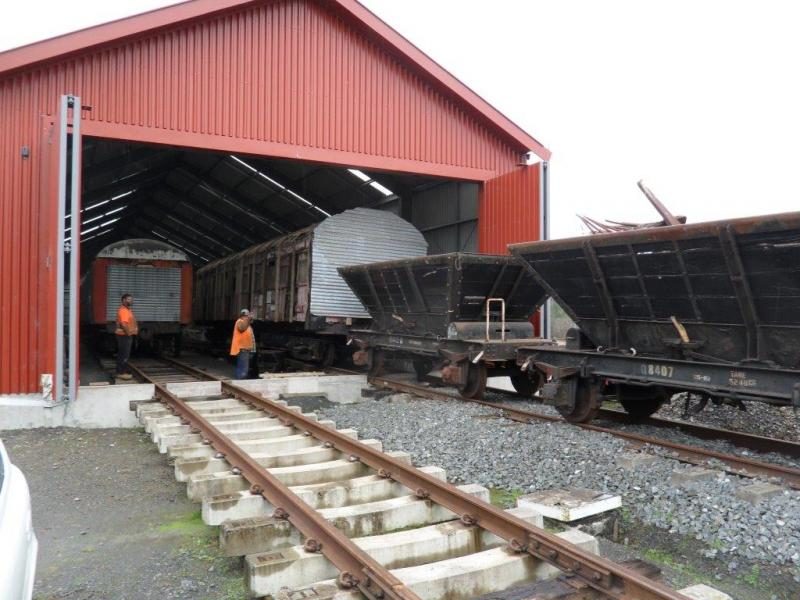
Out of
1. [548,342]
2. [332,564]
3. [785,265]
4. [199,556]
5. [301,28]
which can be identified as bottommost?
[199,556]

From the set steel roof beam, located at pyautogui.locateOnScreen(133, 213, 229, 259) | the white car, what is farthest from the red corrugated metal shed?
steel roof beam, located at pyautogui.locateOnScreen(133, 213, 229, 259)

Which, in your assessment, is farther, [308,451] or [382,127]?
[382,127]

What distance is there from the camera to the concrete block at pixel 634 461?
18.5 ft

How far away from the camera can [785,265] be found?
5.31 metres

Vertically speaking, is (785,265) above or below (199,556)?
above

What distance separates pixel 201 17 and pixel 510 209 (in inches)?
271

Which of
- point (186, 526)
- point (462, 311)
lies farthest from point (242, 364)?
point (186, 526)

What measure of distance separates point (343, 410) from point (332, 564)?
5688 mm

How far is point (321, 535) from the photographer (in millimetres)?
3570

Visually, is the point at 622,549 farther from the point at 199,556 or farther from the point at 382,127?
the point at 382,127

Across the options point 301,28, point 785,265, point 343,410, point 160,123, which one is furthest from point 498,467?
point 301,28

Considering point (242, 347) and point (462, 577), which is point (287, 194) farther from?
point (462, 577)

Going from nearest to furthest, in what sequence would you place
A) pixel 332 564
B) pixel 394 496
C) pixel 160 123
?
pixel 332 564, pixel 394 496, pixel 160 123

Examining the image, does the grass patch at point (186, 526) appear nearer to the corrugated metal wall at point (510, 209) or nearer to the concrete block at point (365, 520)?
the concrete block at point (365, 520)
